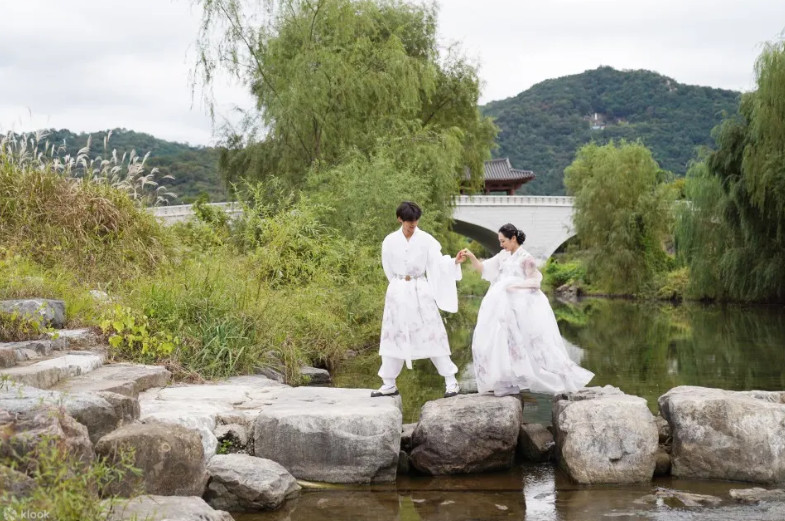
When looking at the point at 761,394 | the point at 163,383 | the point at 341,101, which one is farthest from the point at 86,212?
the point at 341,101

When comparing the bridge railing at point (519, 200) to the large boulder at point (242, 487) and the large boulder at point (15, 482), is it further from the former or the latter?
the large boulder at point (15, 482)

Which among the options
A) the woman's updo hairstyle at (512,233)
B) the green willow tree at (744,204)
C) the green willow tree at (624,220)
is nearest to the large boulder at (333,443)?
the woman's updo hairstyle at (512,233)

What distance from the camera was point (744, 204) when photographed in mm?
20750

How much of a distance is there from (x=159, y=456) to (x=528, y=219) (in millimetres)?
39129

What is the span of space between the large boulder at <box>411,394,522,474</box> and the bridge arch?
1358 inches

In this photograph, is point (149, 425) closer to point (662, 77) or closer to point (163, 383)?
point (163, 383)

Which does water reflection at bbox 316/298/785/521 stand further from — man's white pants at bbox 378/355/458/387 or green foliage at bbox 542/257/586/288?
green foliage at bbox 542/257/586/288

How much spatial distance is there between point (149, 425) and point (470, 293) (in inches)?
1235

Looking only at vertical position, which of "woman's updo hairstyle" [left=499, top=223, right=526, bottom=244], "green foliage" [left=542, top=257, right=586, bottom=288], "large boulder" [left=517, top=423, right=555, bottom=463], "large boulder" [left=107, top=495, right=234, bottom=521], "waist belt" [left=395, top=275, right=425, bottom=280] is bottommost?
"green foliage" [left=542, top=257, right=586, bottom=288]

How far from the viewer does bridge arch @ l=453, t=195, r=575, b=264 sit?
1594 inches

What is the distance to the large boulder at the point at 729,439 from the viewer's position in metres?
5.36

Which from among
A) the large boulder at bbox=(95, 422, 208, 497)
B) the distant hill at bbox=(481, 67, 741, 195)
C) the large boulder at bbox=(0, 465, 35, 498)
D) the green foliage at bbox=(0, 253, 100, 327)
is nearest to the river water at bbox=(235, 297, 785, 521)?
the large boulder at bbox=(95, 422, 208, 497)

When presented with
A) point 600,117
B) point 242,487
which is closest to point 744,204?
point 242,487
